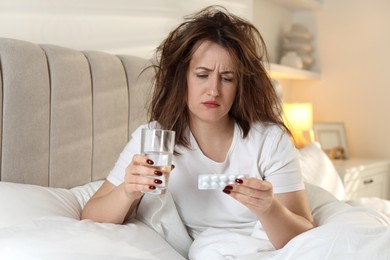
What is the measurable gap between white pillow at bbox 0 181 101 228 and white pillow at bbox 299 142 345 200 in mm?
1267

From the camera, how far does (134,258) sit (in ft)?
4.78

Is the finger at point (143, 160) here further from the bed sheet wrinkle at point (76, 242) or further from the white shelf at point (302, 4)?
the white shelf at point (302, 4)

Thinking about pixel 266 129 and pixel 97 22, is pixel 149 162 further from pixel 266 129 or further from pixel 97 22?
pixel 97 22

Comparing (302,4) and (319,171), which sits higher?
(302,4)

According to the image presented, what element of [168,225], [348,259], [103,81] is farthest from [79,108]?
[348,259]

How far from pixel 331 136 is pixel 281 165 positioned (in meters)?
2.84

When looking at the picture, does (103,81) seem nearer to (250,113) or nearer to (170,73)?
(170,73)

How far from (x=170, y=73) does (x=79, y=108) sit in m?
0.44

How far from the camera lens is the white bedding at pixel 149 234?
138 cm

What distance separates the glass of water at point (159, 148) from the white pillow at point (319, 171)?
1489 millimetres

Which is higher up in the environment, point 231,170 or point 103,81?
point 103,81

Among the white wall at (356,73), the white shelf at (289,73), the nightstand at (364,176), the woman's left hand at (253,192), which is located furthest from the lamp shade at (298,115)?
the woman's left hand at (253,192)

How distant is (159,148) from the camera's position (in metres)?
1.49

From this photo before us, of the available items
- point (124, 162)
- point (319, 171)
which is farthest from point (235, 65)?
point (319, 171)
